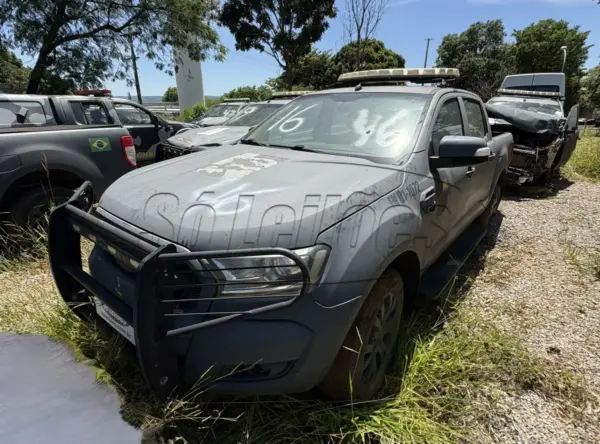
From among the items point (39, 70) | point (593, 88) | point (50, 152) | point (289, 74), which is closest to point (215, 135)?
point (50, 152)

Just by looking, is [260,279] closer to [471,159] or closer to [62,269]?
[62,269]

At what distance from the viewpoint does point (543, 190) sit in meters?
6.98

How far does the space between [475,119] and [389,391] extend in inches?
114

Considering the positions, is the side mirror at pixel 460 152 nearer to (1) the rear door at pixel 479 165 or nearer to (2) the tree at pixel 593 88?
(1) the rear door at pixel 479 165

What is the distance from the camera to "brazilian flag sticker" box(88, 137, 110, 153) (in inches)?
156

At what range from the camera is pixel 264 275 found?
1.56m

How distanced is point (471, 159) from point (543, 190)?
19.1 feet

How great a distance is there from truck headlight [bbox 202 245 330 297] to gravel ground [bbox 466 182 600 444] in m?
1.38

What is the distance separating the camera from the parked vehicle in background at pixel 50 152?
3.48 metres

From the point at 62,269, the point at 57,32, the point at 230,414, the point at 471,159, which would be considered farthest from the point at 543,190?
the point at 57,32

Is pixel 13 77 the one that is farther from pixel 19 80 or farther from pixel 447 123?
pixel 447 123

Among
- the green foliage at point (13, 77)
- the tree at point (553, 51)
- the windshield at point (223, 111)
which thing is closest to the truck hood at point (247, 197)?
the windshield at point (223, 111)

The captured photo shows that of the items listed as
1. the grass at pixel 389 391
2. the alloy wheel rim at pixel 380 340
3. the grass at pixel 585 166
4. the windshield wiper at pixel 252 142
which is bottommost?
the grass at pixel 585 166

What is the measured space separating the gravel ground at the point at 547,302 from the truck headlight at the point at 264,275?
1376 mm
